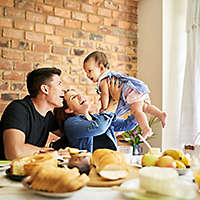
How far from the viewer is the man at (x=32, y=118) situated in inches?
68.2

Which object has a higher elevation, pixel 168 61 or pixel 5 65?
pixel 168 61

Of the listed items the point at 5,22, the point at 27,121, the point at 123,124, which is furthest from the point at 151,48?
the point at 27,121

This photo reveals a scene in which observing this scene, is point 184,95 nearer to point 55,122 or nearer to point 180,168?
point 55,122

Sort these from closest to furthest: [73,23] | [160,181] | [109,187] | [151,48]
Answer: [160,181]
[109,187]
[73,23]
[151,48]

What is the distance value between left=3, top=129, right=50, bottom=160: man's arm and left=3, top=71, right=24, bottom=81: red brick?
4.73 ft

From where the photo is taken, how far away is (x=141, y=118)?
211cm

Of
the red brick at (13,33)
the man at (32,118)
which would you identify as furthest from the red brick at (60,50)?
the man at (32,118)

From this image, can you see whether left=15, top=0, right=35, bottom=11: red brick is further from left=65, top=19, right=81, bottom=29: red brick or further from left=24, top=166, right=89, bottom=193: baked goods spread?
left=24, top=166, right=89, bottom=193: baked goods spread

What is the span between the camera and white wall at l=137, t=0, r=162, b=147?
353 centimetres

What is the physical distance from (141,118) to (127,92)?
0.91 feet

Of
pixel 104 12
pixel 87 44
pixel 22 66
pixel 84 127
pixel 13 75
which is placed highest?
pixel 104 12

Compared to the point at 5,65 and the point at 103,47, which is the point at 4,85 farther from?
the point at 103,47

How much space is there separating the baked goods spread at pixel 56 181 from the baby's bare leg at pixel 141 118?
131 cm

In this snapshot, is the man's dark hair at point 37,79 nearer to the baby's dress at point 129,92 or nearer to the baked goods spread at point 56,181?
the baby's dress at point 129,92
